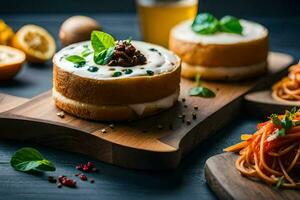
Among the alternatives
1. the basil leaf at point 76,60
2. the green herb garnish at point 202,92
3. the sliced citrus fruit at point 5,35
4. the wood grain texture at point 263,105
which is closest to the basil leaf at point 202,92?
the green herb garnish at point 202,92

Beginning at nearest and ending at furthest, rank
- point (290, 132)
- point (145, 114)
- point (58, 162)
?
point (290, 132), point (58, 162), point (145, 114)

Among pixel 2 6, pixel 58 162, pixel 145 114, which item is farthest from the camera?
pixel 2 6

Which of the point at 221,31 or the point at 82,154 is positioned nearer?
the point at 82,154

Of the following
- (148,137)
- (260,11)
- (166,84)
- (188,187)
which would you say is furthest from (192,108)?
(260,11)

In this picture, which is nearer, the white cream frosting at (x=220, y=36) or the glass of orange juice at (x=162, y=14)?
the white cream frosting at (x=220, y=36)

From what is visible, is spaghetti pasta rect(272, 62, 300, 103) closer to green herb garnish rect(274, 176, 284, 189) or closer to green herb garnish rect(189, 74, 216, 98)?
green herb garnish rect(189, 74, 216, 98)

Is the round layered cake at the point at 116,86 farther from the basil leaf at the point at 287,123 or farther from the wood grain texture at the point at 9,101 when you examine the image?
the basil leaf at the point at 287,123

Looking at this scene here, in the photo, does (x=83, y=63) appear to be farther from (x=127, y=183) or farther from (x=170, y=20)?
(x=170, y=20)
